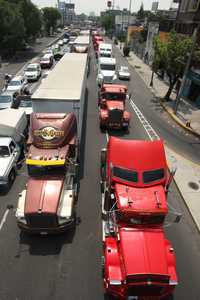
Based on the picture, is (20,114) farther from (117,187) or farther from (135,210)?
(135,210)

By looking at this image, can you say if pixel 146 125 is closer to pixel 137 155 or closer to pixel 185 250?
pixel 137 155

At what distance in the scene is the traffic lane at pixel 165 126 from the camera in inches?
710

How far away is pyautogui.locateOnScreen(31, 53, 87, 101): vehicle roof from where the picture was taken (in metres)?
13.3

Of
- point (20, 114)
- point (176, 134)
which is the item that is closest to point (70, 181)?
point (20, 114)

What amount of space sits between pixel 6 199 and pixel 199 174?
12135 mm

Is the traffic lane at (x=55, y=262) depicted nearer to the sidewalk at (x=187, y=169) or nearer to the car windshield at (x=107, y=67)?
the sidewalk at (x=187, y=169)

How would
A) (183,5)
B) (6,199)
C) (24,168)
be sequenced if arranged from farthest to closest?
(183,5)
(24,168)
(6,199)

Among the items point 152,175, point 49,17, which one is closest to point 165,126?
point 152,175

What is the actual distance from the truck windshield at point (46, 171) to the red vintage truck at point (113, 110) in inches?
358

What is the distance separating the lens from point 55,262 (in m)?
9.33

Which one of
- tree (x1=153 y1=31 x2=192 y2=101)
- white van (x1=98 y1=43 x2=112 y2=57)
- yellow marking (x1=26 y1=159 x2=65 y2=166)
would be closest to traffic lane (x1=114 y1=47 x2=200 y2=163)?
tree (x1=153 y1=31 x2=192 y2=101)

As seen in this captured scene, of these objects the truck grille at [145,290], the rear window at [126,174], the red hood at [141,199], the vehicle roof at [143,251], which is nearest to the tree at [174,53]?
the rear window at [126,174]

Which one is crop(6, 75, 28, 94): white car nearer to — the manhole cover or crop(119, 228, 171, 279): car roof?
the manhole cover

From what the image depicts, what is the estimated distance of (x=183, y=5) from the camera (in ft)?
98.3
